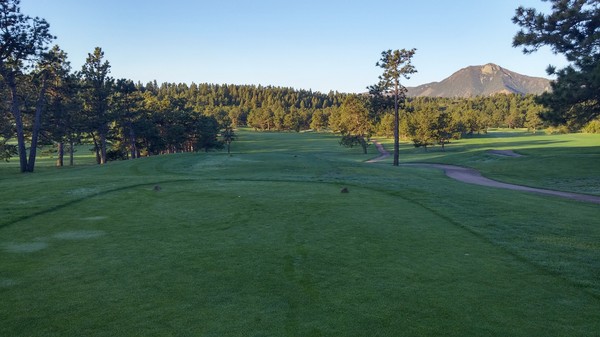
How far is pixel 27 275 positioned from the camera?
291 inches

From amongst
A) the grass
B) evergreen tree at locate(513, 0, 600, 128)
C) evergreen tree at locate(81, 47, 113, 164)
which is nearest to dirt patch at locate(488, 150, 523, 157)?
evergreen tree at locate(513, 0, 600, 128)

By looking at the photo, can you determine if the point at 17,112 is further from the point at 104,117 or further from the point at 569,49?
the point at 569,49

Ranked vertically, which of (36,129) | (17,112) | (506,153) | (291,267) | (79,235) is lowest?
(506,153)

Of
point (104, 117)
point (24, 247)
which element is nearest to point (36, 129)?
point (104, 117)

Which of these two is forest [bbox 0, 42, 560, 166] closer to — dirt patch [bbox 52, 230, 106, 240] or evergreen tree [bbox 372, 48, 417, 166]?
evergreen tree [bbox 372, 48, 417, 166]

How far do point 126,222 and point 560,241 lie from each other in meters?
12.7

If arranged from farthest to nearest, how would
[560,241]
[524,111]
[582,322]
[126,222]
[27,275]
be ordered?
1. [524,111]
2. [126,222]
3. [560,241]
4. [27,275]
5. [582,322]

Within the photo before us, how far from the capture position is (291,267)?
26.1ft

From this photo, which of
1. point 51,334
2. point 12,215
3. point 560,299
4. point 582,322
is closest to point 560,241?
point 560,299

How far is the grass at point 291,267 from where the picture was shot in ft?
18.5

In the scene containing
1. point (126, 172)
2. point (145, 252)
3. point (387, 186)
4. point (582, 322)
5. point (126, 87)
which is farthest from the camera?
point (126, 87)

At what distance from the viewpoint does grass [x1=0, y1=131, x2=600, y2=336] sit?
5645mm

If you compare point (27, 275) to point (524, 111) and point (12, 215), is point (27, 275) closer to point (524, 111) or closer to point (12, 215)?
point (12, 215)

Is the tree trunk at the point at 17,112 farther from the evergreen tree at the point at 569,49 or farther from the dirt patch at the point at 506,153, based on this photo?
the dirt patch at the point at 506,153
